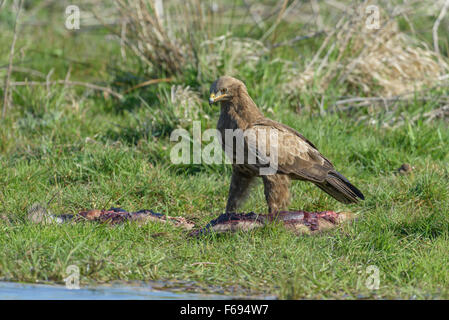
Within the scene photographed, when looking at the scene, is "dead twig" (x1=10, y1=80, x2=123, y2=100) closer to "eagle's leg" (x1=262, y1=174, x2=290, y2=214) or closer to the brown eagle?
the brown eagle

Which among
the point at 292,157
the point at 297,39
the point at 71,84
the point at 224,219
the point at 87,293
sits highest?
the point at 297,39

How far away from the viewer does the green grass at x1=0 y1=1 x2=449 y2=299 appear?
184 inches

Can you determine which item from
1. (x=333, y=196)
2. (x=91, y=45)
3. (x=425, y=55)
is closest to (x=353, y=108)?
(x=425, y=55)

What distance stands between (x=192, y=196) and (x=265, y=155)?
1056 mm

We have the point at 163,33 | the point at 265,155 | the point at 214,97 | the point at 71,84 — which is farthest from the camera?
the point at 71,84

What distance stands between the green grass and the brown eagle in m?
0.32

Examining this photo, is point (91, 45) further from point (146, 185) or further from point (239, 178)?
point (239, 178)

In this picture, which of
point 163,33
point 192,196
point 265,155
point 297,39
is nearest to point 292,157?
point 265,155

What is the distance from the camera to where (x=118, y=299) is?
4.22 m

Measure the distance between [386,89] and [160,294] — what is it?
5.46 meters

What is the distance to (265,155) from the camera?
5836mm

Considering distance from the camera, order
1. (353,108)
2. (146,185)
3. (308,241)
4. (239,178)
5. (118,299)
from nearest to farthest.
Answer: (118,299), (308,241), (239,178), (146,185), (353,108)

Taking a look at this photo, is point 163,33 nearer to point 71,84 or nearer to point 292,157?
point 71,84
